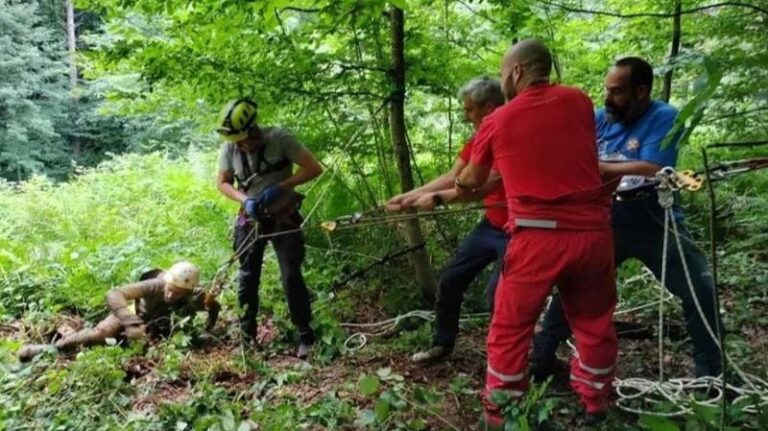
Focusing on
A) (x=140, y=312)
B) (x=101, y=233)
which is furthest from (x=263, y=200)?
(x=101, y=233)

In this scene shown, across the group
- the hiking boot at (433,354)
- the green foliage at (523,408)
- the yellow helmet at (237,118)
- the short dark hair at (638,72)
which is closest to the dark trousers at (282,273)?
the yellow helmet at (237,118)

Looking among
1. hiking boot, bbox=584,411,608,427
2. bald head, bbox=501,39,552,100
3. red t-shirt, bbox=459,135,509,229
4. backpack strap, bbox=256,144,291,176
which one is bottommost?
hiking boot, bbox=584,411,608,427

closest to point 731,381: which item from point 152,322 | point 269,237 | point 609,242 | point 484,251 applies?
point 609,242

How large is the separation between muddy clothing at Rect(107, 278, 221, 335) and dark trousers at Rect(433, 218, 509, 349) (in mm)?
2045

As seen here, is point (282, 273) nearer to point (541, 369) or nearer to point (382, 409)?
point (382, 409)

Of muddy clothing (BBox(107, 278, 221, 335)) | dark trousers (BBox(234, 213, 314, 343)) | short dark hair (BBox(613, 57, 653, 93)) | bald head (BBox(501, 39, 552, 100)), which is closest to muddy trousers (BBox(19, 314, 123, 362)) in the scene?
muddy clothing (BBox(107, 278, 221, 335))

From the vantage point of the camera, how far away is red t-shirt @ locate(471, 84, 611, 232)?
290cm

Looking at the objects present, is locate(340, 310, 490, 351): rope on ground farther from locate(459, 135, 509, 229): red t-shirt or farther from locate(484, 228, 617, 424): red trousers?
locate(484, 228, 617, 424): red trousers

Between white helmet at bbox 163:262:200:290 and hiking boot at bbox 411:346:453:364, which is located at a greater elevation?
white helmet at bbox 163:262:200:290

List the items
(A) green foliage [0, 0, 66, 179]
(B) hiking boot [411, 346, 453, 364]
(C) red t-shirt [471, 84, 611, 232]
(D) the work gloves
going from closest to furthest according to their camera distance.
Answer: (C) red t-shirt [471, 84, 611, 232] < (B) hiking boot [411, 346, 453, 364] < (D) the work gloves < (A) green foliage [0, 0, 66, 179]

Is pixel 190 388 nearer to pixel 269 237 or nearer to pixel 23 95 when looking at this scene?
pixel 269 237

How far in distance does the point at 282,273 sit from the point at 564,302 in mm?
2262

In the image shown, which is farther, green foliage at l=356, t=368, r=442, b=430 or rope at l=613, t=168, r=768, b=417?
green foliage at l=356, t=368, r=442, b=430

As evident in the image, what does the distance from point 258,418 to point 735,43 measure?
4.85 meters
